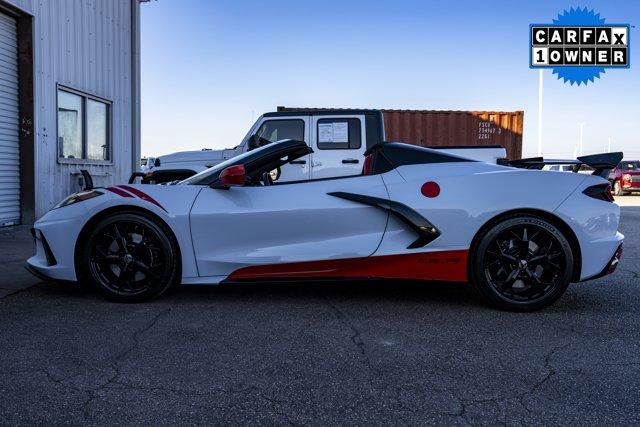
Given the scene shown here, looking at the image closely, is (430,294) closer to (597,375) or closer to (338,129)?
(597,375)

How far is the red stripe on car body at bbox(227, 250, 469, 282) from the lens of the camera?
3.85m

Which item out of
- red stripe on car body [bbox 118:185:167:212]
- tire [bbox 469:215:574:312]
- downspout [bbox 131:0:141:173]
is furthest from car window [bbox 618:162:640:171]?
red stripe on car body [bbox 118:185:167:212]

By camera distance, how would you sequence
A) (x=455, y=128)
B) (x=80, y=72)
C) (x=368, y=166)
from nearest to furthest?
(x=368, y=166) → (x=80, y=72) → (x=455, y=128)

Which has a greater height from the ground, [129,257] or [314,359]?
[129,257]

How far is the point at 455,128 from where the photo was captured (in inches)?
599

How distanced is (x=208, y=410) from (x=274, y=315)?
1.52 metres

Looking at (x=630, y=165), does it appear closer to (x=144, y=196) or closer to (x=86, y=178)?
(x=86, y=178)

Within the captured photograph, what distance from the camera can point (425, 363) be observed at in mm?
2822

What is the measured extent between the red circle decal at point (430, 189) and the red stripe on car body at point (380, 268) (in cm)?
41

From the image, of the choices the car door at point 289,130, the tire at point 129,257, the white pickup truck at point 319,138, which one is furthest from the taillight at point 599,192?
the car door at point 289,130

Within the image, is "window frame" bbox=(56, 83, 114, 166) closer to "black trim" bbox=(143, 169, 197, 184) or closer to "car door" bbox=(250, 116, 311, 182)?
"black trim" bbox=(143, 169, 197, 184)

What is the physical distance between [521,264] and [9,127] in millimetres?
8453

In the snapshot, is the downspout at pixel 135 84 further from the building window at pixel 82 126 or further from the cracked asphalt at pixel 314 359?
the cracked asphalt at pixel 314 359

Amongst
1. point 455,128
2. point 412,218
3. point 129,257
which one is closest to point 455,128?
point 455,128
